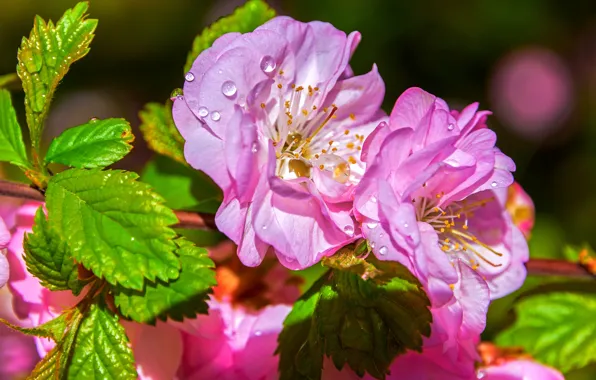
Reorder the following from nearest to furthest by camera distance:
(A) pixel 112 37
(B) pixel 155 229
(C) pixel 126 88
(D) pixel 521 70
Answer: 1. (B) pixel 155 229
2. (A) pixel 112 37
3. (C) pixel 126 88
4. (D) pixel 521 70

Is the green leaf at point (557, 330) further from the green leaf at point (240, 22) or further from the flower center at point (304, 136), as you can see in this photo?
the green leaf at point (240, 22)

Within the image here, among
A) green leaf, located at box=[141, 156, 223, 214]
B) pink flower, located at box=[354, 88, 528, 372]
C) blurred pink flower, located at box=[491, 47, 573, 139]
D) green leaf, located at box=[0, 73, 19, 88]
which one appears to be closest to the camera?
pink flower, located at box=[354, 88, 528, 372]

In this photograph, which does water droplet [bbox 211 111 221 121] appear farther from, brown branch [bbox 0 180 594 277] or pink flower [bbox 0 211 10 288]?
pink flower [bbox 0 211 10 288]

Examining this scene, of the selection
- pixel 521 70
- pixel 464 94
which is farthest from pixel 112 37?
pixel 521 70

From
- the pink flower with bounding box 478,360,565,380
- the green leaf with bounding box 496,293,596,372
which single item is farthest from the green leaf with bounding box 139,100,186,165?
the green leaf with bounding box 496,293,596,372

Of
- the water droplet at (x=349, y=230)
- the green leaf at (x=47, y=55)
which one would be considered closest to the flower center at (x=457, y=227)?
the water droplet at (x=349, y=230)

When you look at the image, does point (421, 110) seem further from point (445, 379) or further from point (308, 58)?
point (445, 379)

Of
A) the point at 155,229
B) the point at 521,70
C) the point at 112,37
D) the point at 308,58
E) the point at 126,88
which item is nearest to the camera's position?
the point at 155,229
